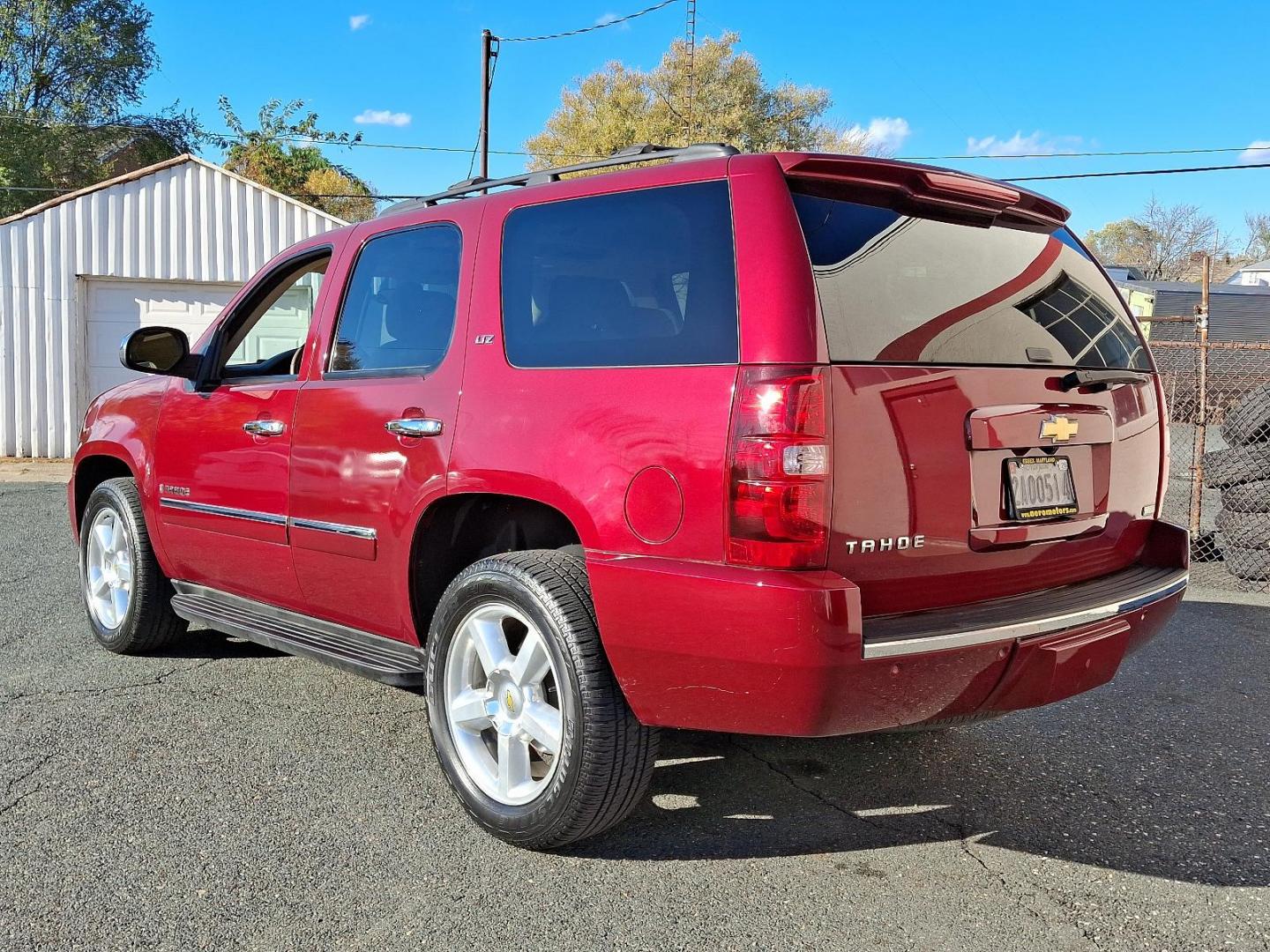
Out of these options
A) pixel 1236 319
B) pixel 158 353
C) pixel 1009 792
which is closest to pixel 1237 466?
pixel 1009 792

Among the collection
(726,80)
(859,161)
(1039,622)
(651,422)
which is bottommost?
(1039,622)

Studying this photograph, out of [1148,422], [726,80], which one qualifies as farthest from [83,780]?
[726,80]

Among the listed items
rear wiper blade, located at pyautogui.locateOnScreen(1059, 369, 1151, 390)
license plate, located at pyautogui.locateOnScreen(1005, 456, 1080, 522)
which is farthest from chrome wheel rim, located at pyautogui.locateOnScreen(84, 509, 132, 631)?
rear wiper blade, located at pyautogui.locateOnScreen(1059, 369, 1151, 390)

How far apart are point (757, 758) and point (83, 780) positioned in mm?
2251

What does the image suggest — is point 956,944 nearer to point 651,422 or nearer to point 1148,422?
point 651,422

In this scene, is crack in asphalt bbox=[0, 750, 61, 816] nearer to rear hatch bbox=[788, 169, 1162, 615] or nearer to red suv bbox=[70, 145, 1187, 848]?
red suv bbox=[70, 145, 1187, 848]

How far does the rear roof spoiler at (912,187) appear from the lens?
9.12 feet

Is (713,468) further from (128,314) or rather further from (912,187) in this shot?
(128,314)

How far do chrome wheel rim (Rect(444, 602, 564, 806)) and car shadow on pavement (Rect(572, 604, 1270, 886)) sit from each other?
0.99 ft

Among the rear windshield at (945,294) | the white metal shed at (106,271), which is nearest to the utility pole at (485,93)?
the white metal shed at (106,271)

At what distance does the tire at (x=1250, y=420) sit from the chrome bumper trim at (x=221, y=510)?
6.54m

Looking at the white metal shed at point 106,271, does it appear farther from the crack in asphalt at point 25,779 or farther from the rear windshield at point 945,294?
the rear windshield at point 945,294

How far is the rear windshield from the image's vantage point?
270 cm

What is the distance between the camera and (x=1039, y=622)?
9.24ft
